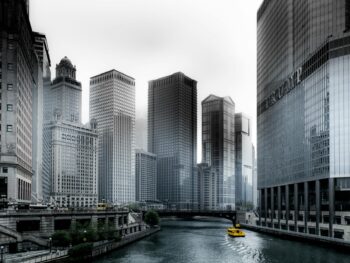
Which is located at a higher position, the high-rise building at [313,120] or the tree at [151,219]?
the high-rise building at [313,120]

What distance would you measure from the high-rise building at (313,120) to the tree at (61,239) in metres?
78.2

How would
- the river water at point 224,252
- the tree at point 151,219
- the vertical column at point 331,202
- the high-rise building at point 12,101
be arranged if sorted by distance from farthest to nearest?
the tree at point 151,219 < the vertical column at point 331,202 < the high-rise building at point 12,101 < the river water at point 224,252

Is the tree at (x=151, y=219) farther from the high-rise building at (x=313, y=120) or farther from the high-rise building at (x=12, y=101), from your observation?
the high-rise building at (x=12, y=101)

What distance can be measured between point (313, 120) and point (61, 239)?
99200 millimetres

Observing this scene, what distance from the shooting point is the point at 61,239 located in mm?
94562

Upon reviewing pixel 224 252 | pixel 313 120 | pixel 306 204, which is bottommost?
pixel 224 252

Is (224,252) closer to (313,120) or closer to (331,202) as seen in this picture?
(331,202)

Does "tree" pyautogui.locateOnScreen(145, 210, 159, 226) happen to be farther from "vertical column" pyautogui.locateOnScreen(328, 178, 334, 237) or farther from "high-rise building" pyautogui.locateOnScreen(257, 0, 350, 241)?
"vertical column" pyautogui.locateOnScreen(328, 178, 334, 237)

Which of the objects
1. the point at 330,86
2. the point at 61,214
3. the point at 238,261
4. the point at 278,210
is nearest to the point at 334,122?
the point at 330,86

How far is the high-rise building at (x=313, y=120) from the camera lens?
463 ft

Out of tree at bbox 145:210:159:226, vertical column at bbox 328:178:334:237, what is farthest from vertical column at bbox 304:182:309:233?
tree at bbox 145:210:159:226

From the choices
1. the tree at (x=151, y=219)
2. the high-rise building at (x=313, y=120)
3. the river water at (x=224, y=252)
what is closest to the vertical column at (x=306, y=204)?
the high-rise building at (x=313, y=120)

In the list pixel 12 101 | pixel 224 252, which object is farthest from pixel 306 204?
pixel 12 101

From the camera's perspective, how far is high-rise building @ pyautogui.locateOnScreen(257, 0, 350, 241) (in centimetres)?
14112
